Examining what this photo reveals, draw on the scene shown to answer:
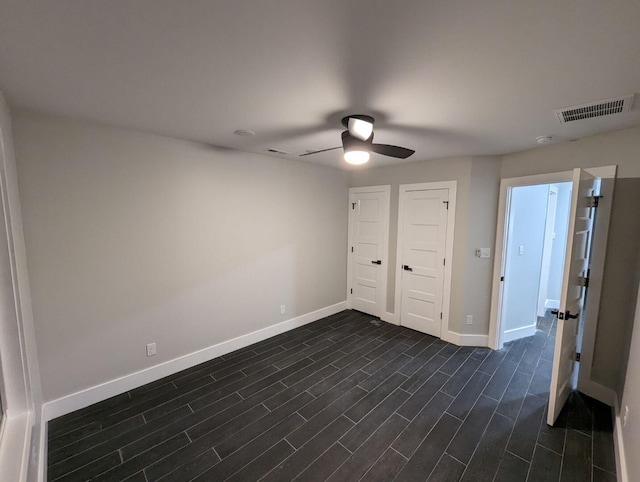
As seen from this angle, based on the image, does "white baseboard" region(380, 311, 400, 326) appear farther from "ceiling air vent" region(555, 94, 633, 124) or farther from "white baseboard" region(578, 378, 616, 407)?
"ceiling air vent" region(555, 94, 633, 124)

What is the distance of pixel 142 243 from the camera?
2.57m

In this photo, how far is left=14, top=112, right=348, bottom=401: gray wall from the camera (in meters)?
2.11

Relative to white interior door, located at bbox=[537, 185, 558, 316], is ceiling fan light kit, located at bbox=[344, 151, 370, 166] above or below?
above

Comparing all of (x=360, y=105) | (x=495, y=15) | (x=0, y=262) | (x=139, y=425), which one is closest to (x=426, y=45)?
(x=495, y=15)

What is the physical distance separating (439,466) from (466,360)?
160 centimetres

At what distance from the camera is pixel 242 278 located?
335 centimetres

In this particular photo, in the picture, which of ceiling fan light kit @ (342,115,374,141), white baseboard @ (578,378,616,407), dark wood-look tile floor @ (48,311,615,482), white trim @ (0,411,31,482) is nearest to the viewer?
white trim @ (0,411,31,482)

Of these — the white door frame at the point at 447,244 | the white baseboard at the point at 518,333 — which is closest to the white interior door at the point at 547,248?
the white baseboard at the point at 518,333

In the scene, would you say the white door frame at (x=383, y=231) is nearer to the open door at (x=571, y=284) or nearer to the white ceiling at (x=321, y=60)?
the white ceiling at (x=321, y=60)

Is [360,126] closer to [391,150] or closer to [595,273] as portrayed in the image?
[391,150]

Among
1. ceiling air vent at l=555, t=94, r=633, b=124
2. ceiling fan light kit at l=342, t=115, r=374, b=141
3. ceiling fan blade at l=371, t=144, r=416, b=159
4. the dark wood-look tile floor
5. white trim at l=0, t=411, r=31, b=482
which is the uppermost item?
ceiling air vent at l=555, t=94, r=633, b=124

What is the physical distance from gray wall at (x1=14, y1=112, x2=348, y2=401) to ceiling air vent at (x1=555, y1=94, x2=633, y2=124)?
283 cm

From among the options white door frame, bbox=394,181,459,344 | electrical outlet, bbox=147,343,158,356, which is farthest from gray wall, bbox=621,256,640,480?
electrical outlet, bbox=147,343,158,356

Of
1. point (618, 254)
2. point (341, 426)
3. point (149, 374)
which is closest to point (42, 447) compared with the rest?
point (149, 374)
